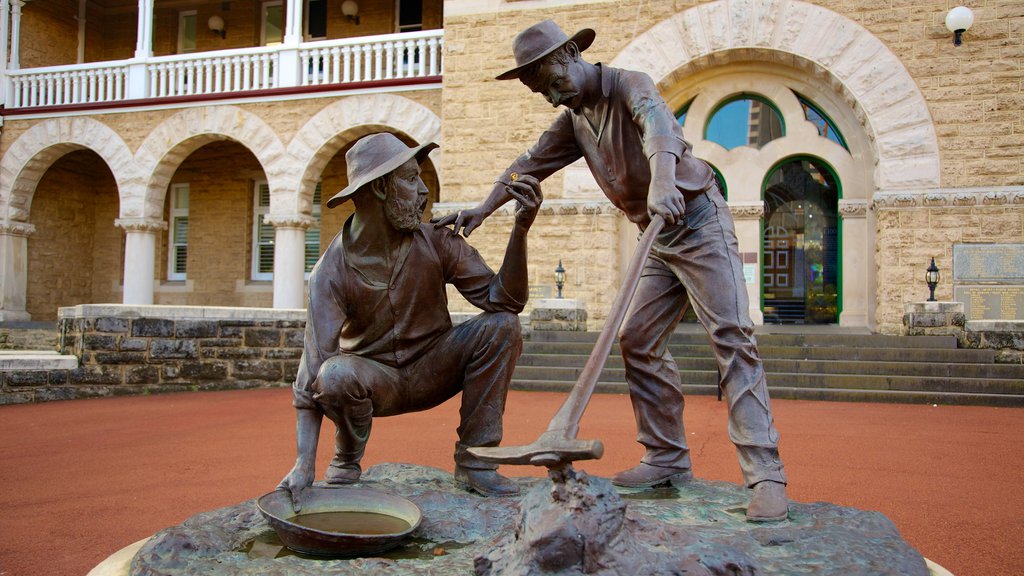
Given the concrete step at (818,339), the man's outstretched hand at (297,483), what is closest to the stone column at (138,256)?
the concrete step at (818,339)

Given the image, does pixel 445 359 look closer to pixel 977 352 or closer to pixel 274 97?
pixel 977 352

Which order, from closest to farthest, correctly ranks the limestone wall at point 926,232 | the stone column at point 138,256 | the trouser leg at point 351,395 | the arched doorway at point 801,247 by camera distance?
the trouser leg at point 351,395, the limestone wall at point 926,232, the arched doorway at point 801,247, the stone column at point 138,256

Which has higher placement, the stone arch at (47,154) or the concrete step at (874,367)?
the stone arch at (47,154)

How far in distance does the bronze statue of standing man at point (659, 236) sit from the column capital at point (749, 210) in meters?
9.81

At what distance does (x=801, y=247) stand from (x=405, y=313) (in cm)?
1167

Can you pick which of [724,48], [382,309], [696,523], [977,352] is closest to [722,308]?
[696,523]

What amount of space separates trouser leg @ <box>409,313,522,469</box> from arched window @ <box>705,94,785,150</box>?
35.9 feet

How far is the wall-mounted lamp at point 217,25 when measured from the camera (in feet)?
58.1

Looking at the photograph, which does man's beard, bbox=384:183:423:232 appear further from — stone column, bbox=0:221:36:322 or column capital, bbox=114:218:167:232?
stone column, bbox=0:221:36:322

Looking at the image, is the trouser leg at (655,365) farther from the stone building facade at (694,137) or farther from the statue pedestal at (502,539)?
the stone building facade at (694,137)

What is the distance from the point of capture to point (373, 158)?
9.64 feet

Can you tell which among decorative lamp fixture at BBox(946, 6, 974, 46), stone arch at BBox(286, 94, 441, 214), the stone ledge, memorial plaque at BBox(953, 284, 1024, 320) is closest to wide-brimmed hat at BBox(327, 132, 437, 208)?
the stone ledge

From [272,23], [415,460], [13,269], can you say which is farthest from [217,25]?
[415,460]

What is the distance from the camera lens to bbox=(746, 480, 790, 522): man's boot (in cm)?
264
